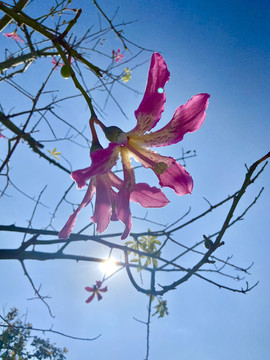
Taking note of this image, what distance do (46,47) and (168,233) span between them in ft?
6.39

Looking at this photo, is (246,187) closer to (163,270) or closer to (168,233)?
(168,233)

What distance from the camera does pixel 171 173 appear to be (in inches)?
33.7

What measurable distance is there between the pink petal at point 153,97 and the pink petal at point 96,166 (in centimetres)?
14

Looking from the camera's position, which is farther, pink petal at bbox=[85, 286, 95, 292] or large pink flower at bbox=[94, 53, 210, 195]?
pink petal at bbox=[85, 286, 95, 292]

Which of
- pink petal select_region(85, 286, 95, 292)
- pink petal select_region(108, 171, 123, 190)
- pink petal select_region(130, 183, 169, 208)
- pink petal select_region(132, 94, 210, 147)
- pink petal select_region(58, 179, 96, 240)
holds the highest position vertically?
pink petal select_region(85, 286, 95, 292)

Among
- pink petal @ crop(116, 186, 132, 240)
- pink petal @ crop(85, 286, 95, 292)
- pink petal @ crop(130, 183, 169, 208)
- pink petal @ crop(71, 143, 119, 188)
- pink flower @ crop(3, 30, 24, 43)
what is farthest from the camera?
pink petal @ crop(85, 286, 95, 292)

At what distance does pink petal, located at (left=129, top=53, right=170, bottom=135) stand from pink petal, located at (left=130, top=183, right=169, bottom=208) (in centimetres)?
17

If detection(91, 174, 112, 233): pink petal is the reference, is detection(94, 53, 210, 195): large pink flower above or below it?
above

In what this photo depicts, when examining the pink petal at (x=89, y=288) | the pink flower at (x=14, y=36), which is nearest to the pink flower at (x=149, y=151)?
the pink flower at (x=14, y=36)

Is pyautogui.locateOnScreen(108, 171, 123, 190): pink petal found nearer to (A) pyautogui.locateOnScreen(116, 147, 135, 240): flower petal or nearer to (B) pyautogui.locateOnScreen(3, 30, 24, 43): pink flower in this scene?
(A) pyautogui.locateOnScreen(116, 147, 135, 240): flower petal

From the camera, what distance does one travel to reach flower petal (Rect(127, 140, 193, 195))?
83cm

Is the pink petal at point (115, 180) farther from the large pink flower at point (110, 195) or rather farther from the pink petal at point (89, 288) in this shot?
the pink petal at point (89, 288)

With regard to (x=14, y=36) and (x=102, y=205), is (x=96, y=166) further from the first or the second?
(x=14, y=36)

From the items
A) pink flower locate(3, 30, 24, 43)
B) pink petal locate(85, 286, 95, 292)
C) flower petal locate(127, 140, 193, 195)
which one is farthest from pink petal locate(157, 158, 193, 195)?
pink petal locate(85, 286, 95, 292)
